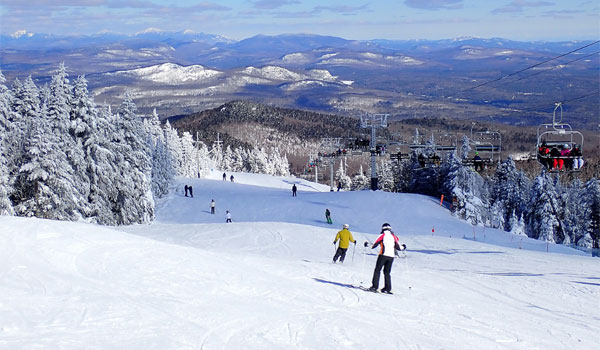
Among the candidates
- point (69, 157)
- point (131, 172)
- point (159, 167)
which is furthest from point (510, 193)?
point (69, 157)

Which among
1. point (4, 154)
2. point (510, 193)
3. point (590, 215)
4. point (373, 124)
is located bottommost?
point (590, 215)

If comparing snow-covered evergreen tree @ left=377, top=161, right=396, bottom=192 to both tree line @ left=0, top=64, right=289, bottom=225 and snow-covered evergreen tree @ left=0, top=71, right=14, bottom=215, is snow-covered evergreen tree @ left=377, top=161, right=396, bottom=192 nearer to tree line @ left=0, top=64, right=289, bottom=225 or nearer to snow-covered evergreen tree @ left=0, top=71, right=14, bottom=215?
tree line @ left=0, top=64, right=289, bottom=225

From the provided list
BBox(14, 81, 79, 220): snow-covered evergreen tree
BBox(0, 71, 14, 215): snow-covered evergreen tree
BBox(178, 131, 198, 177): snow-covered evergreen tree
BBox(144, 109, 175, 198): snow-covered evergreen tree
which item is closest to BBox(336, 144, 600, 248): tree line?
BBox(144, 109, 175, 198): snow-covered evergreen tree

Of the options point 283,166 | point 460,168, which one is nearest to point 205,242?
point 460,168

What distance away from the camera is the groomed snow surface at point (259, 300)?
8750 millimetres

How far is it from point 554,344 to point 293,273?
22.5 ft

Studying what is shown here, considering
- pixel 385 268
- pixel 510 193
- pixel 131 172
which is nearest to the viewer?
pixel 385 268

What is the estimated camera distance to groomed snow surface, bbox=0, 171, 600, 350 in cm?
875

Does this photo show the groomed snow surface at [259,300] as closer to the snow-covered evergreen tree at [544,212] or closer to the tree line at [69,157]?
the tree line at [69,157]

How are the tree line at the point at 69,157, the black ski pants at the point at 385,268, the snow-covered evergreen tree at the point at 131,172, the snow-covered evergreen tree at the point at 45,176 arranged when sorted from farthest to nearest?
the snow-covered evergreen tree at the point at 131,172 < the tree line at the point at 69,157 < the snow-covered evergreen tree at the point at 45,176 < the black ski pants at the point at 385,268

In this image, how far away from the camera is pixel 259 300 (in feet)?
37.2

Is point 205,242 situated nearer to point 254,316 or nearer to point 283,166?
point 254,316

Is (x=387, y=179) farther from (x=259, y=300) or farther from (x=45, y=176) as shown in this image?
(x=259, y=300)

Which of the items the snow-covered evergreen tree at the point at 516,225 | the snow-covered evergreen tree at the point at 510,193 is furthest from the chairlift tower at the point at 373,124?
the snow-covered evergreen tree at the point at 510,193
